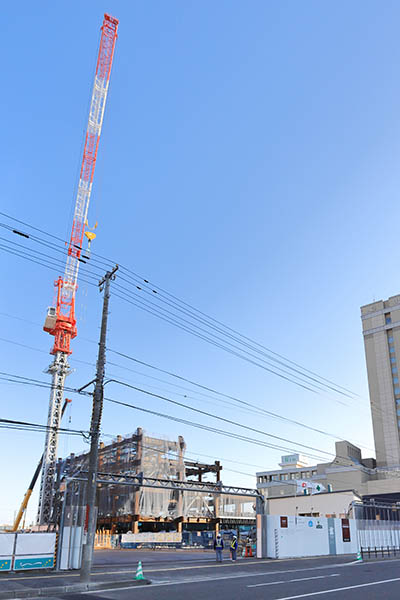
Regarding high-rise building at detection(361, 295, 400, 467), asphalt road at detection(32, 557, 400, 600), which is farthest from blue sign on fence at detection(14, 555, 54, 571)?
high-rise building at detection(361, 295, 400, 467)

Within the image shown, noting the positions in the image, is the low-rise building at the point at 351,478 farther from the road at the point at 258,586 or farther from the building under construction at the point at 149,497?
the road at the point at 258,586

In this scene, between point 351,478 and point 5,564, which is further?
point 351,478

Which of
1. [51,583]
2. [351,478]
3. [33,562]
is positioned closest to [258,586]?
[51,583]

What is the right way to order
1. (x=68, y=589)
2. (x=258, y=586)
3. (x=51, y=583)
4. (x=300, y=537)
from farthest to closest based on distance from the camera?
(x=300, y=537), (x=51, y=583), (x=258, y=586), (x=68, y=589)

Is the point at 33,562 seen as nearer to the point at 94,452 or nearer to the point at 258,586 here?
the point at 94,452

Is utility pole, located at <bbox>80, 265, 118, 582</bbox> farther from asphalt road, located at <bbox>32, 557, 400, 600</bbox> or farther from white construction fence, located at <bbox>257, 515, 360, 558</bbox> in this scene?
white construction fence, located at <bbox>257, 515, 360, 558</bbox>

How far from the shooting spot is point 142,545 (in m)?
61.9

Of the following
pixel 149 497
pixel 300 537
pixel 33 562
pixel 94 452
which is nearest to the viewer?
pixel 94 452

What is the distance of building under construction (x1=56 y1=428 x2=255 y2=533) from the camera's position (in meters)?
86.0

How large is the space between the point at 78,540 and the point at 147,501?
220 feet

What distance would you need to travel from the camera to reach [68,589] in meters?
16.3

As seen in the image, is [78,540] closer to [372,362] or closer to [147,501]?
[147,501]

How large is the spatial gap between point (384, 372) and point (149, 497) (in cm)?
5801

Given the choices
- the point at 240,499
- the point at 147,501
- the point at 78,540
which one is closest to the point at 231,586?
the point at 78,540
